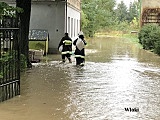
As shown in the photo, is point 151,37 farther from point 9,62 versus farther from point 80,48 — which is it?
point 9,62

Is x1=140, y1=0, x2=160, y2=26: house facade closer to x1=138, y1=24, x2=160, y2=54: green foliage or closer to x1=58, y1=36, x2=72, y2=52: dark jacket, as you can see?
x1=138, y1=24, x2=160, y2=54: green foliage

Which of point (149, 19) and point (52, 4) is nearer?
point (52, 4)

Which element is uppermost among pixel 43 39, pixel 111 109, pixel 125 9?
pixel 125 9

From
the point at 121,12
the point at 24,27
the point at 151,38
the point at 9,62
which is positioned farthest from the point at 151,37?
the point at 121,12

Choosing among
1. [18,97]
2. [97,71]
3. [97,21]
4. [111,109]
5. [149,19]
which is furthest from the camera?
[97,21]

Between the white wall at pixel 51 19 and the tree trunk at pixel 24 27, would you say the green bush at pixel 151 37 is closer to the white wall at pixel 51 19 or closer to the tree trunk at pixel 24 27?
the white wall at pixel 51 19

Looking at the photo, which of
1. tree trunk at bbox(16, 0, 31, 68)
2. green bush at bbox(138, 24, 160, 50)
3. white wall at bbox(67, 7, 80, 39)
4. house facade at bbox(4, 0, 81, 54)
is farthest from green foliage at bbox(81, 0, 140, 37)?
tree trunk at bbox(16, 0, 31, 68)

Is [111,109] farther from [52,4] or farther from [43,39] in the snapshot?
[52,4]

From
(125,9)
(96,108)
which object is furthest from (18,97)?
(125,9)

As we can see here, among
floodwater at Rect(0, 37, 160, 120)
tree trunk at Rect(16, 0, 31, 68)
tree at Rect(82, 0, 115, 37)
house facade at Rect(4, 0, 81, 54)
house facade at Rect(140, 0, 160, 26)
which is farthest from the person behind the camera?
tree at Rect(82, 0, 115, 37)

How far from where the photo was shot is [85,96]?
10.6 m

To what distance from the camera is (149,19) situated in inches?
1754

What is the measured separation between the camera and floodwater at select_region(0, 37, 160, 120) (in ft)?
28.0

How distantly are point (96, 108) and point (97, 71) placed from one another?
23.5 feet
